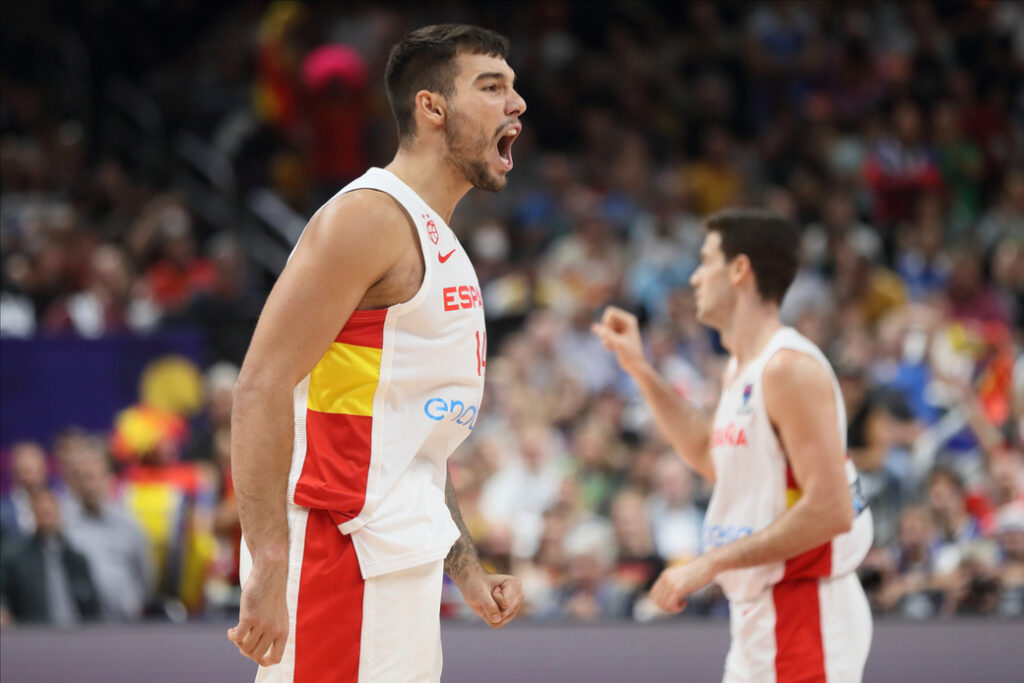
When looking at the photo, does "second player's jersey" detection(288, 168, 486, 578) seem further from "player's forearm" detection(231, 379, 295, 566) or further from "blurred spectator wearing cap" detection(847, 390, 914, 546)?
"blurred spectator wearing cap" detection(847, 390, 914, 546)

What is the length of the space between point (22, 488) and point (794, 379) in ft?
15.9

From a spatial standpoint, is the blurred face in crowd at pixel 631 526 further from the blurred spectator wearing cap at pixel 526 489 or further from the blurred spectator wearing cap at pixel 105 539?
the blurred spectator wearing cap at pixel 105 539

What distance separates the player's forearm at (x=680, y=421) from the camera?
396 cm

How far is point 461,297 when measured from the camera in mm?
2496

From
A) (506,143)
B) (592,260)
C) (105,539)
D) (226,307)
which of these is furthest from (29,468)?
(506,143)

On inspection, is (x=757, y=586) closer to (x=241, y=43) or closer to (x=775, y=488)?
(x=775, y=488)

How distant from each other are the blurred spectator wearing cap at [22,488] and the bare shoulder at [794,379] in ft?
14.8

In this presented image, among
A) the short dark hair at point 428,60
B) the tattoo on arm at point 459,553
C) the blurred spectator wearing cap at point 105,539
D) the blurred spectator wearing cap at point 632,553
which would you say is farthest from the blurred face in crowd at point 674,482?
the short dark hair at point 428,60

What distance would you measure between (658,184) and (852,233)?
1776mm

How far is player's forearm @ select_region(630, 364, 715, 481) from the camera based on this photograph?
3.96m

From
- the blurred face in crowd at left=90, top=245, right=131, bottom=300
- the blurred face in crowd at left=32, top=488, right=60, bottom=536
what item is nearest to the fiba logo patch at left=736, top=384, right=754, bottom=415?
the blurred face in crowd at left=32, top=488, right=60, bottom=536

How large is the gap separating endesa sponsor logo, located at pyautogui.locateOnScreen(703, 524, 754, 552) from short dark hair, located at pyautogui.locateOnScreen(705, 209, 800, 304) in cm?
71

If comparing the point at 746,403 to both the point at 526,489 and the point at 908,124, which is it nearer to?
the point at 526,489

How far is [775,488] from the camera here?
3529mm
